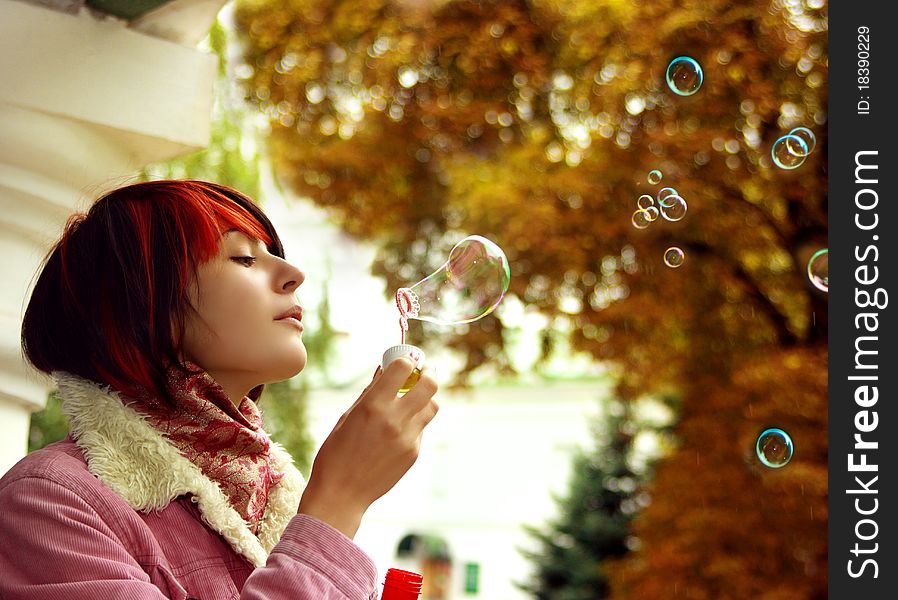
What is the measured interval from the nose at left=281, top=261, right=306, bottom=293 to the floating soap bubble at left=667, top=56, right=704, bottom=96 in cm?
215

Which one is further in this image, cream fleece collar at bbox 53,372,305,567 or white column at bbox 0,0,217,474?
white column at bbox 0,0,217,474

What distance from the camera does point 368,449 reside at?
103 cm

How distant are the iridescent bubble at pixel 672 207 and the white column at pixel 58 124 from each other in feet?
4.54

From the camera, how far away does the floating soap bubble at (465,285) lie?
1629 millimetres

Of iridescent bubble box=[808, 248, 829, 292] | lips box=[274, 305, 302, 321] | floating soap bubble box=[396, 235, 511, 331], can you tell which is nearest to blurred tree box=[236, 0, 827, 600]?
iridescent bubble box=[808, 248, 829, 292]

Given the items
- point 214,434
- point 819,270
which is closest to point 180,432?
point 214,434

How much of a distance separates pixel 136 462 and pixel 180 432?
6 centimetres

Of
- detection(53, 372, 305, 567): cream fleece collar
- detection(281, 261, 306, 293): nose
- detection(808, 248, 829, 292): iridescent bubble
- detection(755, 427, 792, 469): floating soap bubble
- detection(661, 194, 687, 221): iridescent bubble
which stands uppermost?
detection(808, 248, 829, 292): iridescent bubble

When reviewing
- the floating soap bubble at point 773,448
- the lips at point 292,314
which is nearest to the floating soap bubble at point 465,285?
the lips at point 292,314

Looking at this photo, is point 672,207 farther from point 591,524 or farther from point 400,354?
point 591,524

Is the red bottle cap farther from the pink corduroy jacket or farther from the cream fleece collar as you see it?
the cream fleece collar

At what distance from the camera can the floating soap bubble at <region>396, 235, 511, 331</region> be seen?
1629 mm

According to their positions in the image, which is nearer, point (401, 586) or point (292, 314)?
point (401, 586)

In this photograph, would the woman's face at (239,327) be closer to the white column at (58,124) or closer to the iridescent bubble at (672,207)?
the white column at (58,124)
